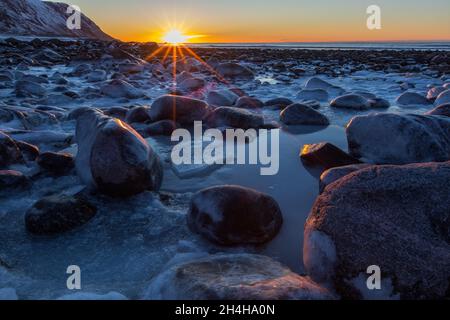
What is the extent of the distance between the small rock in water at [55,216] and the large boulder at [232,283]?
72cm

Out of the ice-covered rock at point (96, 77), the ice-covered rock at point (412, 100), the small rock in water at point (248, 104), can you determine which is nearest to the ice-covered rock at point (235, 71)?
the ice-covered rock at point (96, 77)

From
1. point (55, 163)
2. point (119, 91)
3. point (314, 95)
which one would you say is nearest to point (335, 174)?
point (55, 163)

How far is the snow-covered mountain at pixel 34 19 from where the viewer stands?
54.2m

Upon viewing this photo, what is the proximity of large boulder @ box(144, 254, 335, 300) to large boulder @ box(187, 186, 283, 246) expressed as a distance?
224 millimetres

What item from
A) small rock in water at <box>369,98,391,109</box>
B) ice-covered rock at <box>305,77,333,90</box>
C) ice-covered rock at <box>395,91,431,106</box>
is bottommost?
small rock in water at <box>369,98,391,109</box>

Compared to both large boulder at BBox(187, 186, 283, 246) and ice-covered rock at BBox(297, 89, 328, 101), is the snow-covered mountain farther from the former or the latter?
large boulder at BBox(187, 186, 283, 246)

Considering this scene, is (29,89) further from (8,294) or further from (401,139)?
(401,139)

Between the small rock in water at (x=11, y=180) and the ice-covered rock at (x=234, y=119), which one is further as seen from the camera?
the ice-covered rock at (x=234, y=119)

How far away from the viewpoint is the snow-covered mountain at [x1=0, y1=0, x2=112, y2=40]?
54.2 meters

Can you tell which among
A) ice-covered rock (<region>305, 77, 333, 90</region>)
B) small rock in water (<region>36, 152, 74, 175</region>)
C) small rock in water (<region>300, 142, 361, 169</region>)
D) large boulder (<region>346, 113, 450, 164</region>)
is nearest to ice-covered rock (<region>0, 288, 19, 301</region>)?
small rock in water (<region>36, 152, 74, 175</region>)

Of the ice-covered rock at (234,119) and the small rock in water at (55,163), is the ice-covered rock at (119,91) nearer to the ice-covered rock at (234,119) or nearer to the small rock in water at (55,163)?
the ice-covered rock at (234,119)

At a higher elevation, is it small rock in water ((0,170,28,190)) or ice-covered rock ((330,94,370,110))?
ice-covered rock ((330,94,370,110))

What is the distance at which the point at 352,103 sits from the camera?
5305 mm

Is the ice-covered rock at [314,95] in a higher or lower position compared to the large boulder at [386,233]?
higher
